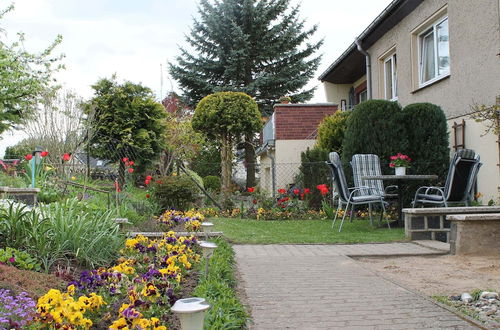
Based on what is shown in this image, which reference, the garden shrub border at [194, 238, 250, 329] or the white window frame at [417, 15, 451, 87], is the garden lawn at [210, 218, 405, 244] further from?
the white window frame at [417, 15, 451, 87]

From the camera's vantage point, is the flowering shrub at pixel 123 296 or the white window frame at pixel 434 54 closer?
the flowering shrub at pixel 123 296

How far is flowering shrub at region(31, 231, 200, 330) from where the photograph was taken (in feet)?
7.12

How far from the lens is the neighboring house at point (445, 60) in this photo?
7.70 meters

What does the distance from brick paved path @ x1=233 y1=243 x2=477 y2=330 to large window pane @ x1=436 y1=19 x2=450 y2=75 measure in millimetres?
5366

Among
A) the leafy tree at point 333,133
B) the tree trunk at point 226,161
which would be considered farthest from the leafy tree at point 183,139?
the leafy tree at point 333,133

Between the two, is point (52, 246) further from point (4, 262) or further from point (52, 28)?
point (52, 28)

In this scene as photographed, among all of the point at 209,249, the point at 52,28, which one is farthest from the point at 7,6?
the point at 209,249

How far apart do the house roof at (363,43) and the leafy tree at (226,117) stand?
11.2ft

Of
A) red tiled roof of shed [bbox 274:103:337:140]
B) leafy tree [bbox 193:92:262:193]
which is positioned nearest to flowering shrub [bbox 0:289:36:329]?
leafy tree [bbox 193:92:262:193]

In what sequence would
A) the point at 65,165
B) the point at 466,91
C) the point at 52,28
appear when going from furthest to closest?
the point at 52,28 → the point at 65,165 → the point at 466,91

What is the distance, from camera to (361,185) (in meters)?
8.37

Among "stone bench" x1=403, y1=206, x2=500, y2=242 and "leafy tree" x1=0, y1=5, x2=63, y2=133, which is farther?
"leafy tree" x1=0, y1=5, x2=63, y2=133

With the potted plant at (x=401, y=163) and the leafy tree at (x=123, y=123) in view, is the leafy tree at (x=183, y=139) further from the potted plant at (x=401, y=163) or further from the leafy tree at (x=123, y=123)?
the potted plant at (x=401, y=163)

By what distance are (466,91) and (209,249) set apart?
660cm
